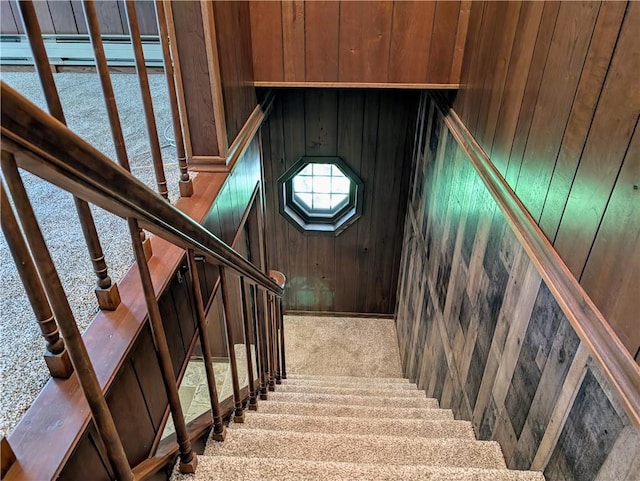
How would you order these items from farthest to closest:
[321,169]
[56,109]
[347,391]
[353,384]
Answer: [321,169], [353,384], [347,391], [56,109]

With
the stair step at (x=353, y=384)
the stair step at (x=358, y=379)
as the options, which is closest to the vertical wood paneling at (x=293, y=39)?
the stair step at (x=353, y=384)

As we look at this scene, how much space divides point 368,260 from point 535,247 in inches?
122

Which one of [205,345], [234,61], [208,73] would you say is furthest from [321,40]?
[205,345]

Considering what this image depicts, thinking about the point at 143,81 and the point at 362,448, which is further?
the point at 362,448

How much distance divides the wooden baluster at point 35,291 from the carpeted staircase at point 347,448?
19.0 inches

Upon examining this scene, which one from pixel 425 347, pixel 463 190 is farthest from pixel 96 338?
pixel 425 347

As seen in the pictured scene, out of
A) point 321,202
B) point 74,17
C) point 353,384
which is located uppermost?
point 74,17

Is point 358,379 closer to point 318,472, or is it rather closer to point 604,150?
point 318,472

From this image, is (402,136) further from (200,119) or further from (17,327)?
(17,327)

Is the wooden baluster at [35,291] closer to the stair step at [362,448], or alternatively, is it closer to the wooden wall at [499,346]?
the stair step at [362,448]

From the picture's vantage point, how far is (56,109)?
0.88 m

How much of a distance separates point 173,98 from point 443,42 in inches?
64.8

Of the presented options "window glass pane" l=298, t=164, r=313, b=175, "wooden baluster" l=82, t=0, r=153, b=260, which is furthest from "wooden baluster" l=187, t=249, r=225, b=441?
"window glass pane" l=298, t=164, r=313, b=175

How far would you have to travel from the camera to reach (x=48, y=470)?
0.73 metres
